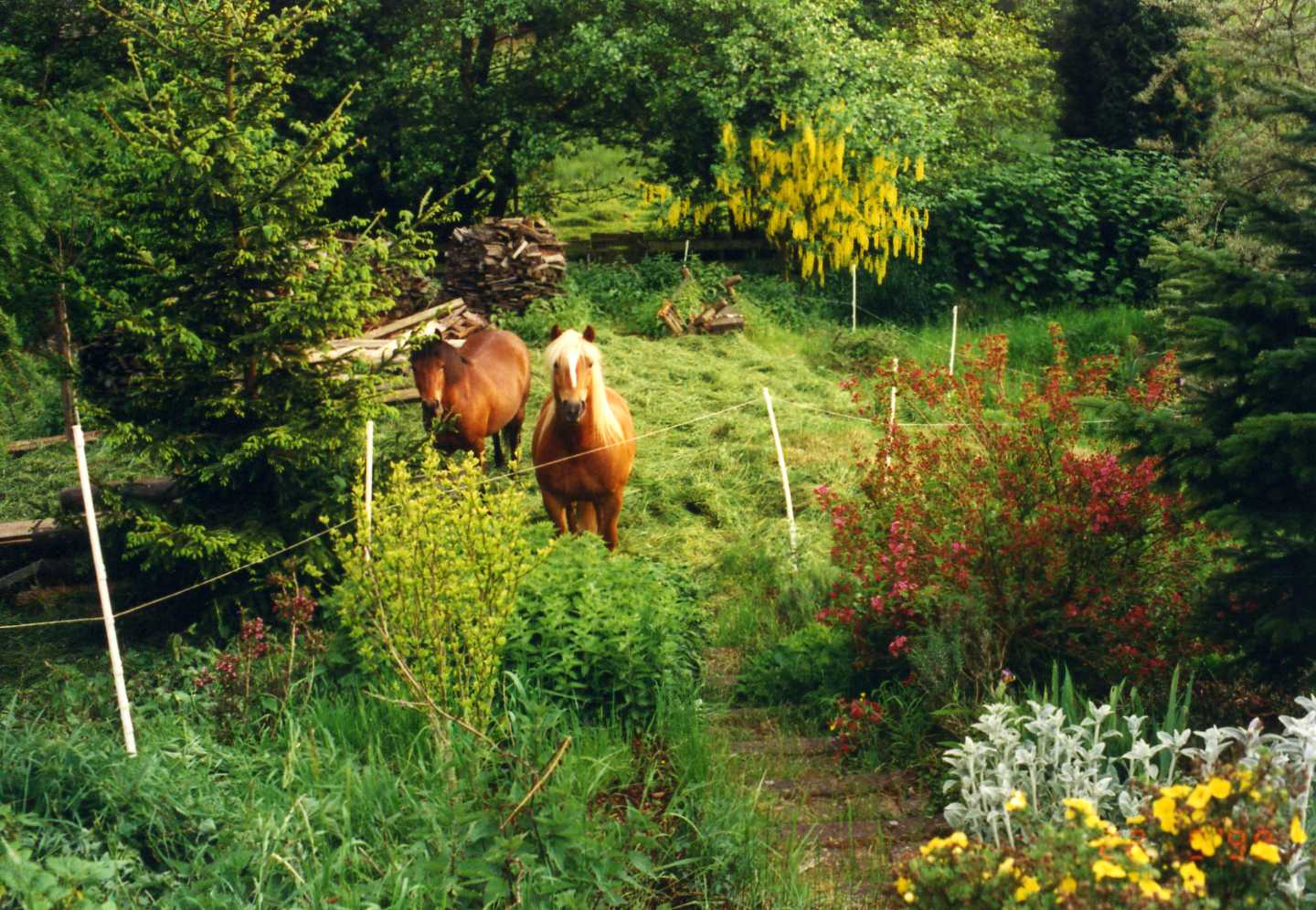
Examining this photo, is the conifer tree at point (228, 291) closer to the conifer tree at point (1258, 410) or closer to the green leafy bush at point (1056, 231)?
the conifer tree at point (1258, 410)

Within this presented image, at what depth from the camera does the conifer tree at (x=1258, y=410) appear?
530 cm

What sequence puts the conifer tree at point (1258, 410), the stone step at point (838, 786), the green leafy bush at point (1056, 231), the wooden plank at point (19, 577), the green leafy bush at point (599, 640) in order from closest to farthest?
the conifer tree at point (1258, 410) < the stone step at point (838, 786) < the green leafy bush at point (599, 640) < the wooden plank at point (19, 577) < the green leafy bush at point (1056, 231)

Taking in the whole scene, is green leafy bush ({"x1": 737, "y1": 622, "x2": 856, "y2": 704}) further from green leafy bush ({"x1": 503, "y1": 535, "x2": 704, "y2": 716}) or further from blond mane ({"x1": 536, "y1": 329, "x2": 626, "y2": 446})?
blond mane ({"x1": 536, "y1": 329, "x2": 626, "y2": 446})

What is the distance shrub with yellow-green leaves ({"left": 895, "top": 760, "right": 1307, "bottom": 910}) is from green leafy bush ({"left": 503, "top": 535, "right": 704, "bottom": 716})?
266 centimetres

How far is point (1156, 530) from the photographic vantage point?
6430mm

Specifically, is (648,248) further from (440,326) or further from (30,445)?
(30,445)

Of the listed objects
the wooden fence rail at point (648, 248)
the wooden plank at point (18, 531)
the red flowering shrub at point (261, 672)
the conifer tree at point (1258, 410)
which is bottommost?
the wooden plank at point (18, 531)

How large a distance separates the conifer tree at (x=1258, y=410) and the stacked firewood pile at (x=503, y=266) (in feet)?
36.5

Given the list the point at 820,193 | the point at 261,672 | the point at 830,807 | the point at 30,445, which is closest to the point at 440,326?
the point at 30,445

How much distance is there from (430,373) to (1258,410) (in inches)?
248

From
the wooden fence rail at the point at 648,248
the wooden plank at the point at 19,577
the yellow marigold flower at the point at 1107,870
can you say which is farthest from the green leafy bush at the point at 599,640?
the wooden fence rail at the point at 648,248

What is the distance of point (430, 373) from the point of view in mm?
9969

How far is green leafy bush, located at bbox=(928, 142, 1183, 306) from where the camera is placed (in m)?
18.9

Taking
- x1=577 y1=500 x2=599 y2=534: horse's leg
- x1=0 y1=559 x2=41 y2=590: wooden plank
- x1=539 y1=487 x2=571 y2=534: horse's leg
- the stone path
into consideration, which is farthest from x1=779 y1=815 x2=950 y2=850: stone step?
x1=0 y1=559 x2=41 y2=590: wooden plank
